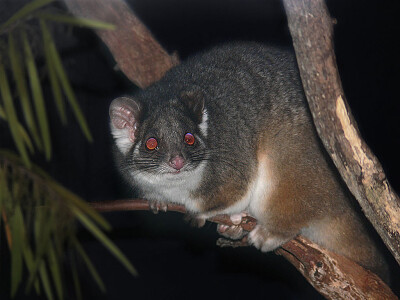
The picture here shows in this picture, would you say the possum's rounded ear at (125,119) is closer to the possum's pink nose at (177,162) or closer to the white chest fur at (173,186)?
the white chest fur at (173,186)

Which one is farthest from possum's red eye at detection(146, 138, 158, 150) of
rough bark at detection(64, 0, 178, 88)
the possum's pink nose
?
rough bark at detection(64, 0, 178, 88)

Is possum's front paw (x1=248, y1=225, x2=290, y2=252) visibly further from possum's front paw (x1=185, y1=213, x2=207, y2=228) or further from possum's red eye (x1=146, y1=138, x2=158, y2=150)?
possum's red eye (x1=146, y1=138, x2=158, y2=150)

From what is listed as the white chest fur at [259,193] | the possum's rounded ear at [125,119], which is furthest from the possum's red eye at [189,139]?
the white chest fur at [259,193]

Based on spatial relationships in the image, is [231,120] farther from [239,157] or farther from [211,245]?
[211,245]

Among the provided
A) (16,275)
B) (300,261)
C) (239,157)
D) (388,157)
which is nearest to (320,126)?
(239,157)

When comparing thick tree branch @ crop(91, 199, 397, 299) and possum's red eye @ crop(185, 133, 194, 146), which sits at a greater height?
possum's red eye @ crop(185, 133, 194, 146)

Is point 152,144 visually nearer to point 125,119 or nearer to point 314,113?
point 125,119

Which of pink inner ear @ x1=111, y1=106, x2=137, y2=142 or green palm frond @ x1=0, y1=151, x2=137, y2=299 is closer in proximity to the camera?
green palm frond @ x1=0, y1=151, x2=137, y2=299
